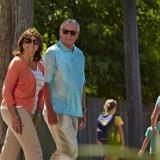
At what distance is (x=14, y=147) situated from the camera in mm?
6070

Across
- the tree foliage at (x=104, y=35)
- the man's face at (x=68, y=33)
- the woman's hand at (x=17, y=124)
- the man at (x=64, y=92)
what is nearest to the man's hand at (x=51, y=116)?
the man at (x=64, y=92)

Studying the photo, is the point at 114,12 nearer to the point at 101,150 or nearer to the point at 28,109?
the point at 28,109

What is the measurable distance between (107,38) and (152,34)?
5.38 ft

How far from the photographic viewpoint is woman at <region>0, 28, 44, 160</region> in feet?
19.1

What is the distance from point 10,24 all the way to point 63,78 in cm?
309

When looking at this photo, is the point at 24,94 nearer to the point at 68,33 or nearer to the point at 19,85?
the point at 19,85

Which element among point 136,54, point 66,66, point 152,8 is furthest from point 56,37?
point 66,66

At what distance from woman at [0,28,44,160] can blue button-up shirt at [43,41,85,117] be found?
167 mm

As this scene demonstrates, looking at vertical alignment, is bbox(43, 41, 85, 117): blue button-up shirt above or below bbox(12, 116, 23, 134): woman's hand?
above

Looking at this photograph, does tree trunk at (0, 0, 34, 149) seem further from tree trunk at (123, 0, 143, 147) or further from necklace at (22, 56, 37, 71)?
tree trunk at (123, 0, 143, 147)

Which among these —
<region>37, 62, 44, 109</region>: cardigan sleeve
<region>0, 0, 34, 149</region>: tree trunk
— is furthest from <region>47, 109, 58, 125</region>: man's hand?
<region>0, 0, 34, 149</region>: tree trunk

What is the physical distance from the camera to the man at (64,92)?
6.10m

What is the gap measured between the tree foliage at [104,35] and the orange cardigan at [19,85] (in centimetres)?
1594

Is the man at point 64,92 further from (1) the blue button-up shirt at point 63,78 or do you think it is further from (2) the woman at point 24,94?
(2) the woman at point 24,94
